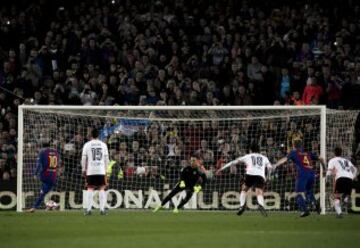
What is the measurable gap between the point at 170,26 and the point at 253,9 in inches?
106

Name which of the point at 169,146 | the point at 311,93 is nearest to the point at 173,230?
the point at 169,146

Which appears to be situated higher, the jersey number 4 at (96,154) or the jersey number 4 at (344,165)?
the jersey number 4 at (96,154)

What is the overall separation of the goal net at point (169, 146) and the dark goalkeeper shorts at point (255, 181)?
2516 millimetres

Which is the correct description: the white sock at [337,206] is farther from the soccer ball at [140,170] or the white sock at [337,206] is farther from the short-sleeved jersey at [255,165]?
the soccer ball at [140,170]

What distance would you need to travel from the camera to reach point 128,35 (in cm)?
3014

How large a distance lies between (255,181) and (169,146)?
379cm

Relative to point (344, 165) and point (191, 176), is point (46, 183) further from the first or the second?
point (344, 165)

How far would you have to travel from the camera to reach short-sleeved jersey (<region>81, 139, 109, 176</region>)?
896 inches

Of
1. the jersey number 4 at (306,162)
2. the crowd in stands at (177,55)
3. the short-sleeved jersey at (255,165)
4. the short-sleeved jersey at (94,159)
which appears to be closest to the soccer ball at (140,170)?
the crowd in stands at (177,55)

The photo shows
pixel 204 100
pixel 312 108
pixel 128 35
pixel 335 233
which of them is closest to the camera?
pixel 335 233

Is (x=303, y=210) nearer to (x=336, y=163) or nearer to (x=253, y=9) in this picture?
(x=336, y=163)

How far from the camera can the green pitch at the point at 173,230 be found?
1536 centimetres

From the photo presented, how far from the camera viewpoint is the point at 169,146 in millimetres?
26219

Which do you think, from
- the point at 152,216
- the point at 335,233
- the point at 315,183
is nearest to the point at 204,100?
the point at 315,183
